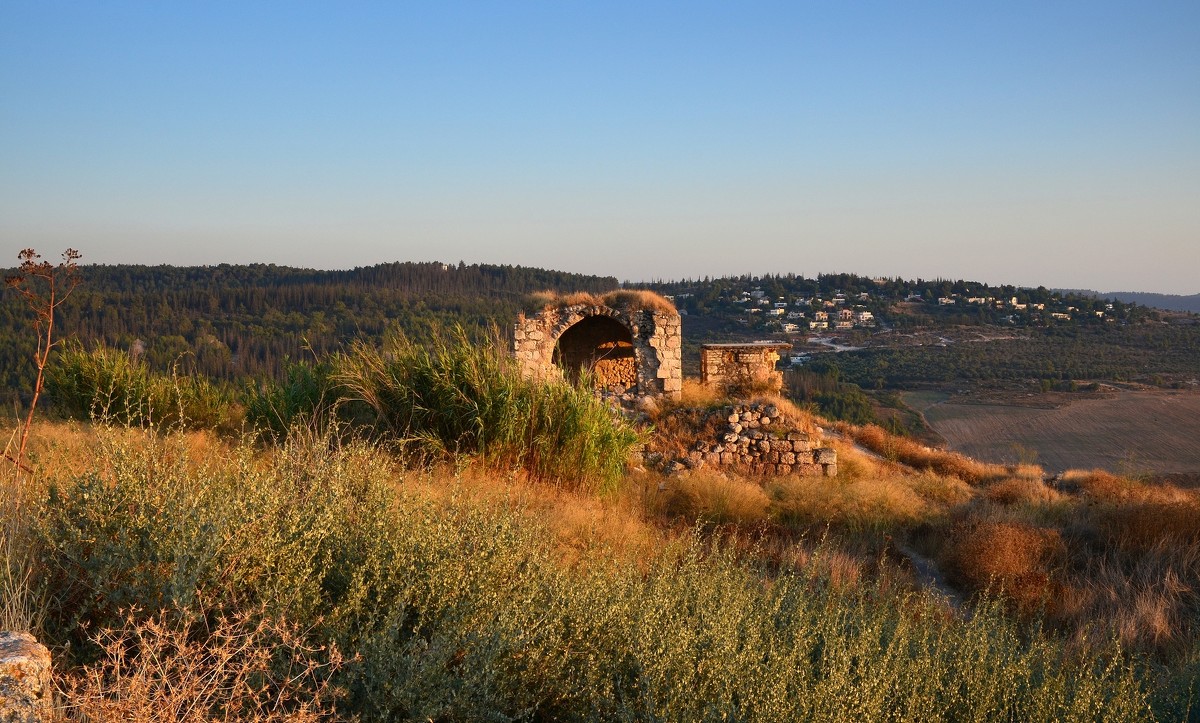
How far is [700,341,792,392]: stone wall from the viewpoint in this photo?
1557 centimetres

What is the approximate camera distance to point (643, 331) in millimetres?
15000

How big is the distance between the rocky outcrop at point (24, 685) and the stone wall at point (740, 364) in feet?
45.4

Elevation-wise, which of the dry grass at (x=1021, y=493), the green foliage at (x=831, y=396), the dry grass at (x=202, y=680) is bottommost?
the green foliage at (x=831, y=396)

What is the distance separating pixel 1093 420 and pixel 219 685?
3649 centimetres

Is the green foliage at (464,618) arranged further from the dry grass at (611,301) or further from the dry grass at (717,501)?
the dry grass at (611,301)

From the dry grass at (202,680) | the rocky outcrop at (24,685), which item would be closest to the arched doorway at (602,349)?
the dry grass at (202,680)

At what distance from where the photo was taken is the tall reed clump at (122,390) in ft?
32.7

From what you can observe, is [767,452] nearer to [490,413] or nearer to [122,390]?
[490,413]

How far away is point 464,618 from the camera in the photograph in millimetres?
2979

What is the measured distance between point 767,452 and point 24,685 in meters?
11.5

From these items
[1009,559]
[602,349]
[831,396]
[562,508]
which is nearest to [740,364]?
[602,349]

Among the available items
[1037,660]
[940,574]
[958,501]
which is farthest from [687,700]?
[958,501]

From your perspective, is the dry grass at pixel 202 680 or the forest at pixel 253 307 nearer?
the dry grass at pixel 202 680

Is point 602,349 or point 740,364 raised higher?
point 602,349
